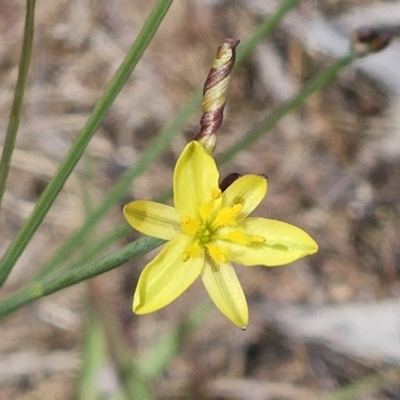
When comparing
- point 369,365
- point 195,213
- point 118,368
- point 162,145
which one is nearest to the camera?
point 195,213

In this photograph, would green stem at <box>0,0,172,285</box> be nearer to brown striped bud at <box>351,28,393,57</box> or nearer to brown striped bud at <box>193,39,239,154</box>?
brown striped bud at <box>193,39,239,154</box>

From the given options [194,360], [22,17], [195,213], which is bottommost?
[195,213]

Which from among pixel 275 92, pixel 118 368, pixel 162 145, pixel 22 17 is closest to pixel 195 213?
pixel 162 145

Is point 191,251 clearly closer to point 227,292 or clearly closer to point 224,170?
point 227,292

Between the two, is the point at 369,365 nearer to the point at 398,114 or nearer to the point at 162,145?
the point at 398,114

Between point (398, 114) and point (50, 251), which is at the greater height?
point (398, 114)

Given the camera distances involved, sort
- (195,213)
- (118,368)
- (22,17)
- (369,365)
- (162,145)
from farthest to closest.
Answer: (22,17) → (369,365) → (118,368) → (162,145) → (195,213)

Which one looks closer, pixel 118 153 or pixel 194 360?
pixel 194 360
